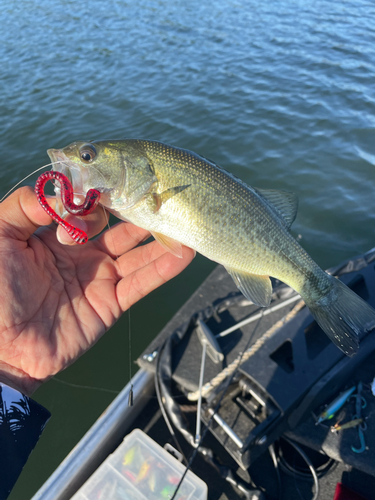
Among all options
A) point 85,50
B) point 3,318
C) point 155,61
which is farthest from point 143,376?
point 85,50

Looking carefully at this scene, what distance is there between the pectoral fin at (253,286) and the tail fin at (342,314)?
402 millimetres

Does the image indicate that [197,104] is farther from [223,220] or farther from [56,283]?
[56,283]

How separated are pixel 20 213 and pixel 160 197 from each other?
3.94 ft

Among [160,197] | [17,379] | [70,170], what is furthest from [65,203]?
[17,379]

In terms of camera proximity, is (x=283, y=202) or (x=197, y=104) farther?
Result: (x=197, y=104)

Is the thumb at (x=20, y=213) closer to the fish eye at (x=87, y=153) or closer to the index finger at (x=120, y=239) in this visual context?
the fish eye at (x=87, y=153)

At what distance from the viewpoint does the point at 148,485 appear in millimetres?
3133

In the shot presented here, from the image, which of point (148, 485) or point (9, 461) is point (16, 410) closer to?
point (9, 461)

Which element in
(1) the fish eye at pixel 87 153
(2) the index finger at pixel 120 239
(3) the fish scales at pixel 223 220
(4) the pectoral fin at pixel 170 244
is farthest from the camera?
(2) the index finger at pixel 120 239

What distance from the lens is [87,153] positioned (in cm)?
276

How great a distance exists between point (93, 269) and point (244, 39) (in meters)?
15.9

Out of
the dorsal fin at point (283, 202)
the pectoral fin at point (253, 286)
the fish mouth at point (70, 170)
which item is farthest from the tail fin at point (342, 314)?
the fish mouth at point (70, 170)

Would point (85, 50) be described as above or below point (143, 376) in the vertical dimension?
above

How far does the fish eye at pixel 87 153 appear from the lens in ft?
9.01
